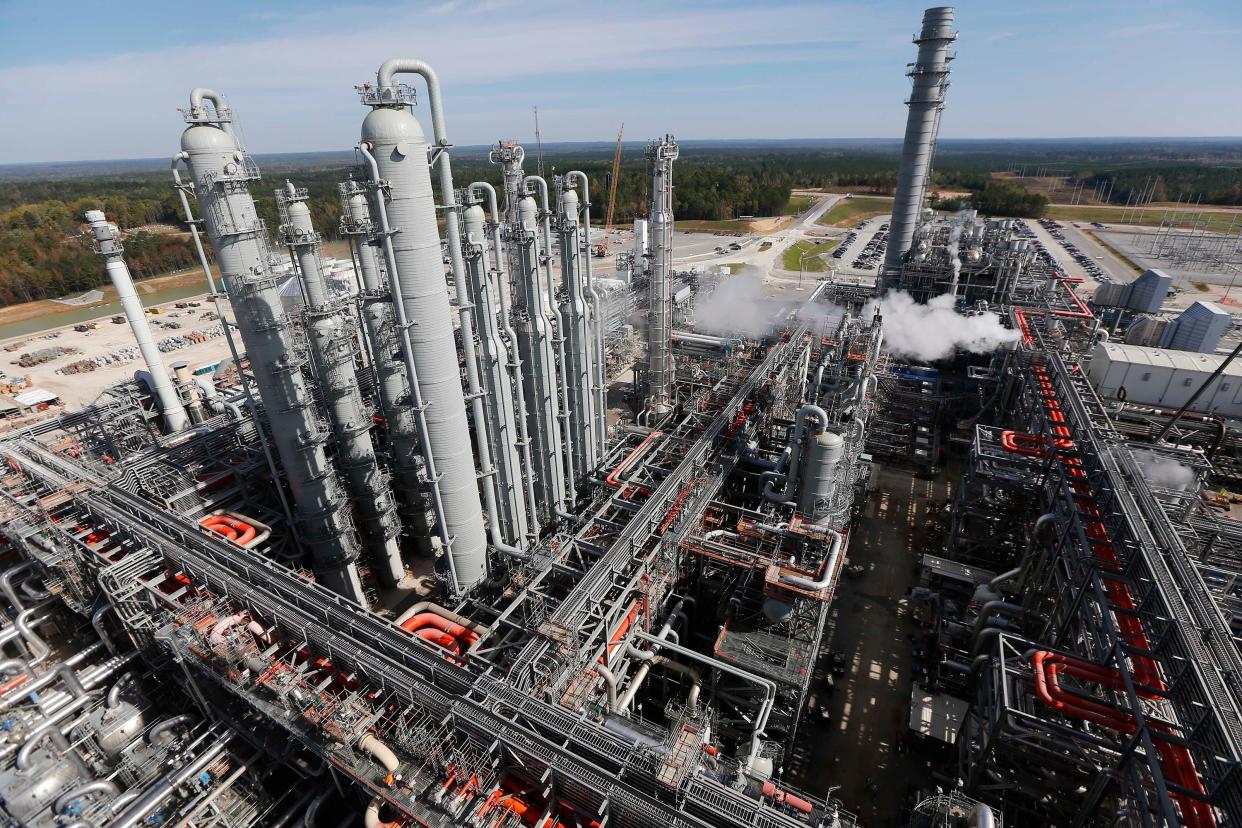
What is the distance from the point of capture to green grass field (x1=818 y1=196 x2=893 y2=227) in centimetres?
14488

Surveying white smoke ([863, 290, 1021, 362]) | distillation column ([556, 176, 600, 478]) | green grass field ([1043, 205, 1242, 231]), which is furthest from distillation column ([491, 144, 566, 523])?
green grass field ([1043, 205, 1242, 231])

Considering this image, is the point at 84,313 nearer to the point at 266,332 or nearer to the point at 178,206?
the point at 178,206

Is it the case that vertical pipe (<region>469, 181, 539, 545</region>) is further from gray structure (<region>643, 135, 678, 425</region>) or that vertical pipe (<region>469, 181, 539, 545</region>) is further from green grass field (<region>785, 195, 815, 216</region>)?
green grass field (<region>785, 195, 815, 216</region>)

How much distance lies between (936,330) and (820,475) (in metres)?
30.0

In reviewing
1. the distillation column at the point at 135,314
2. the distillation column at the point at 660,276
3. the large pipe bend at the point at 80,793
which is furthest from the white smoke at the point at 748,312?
the large pipe bend at the point at 80,793

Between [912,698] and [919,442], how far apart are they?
22321mm

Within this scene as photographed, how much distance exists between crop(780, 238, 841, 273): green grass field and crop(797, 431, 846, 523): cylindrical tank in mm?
78150

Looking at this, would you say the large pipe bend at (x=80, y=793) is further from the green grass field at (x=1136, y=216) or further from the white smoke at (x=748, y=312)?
the green grass field at (x=1136, y=216)

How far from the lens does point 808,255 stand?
105250 millimetres

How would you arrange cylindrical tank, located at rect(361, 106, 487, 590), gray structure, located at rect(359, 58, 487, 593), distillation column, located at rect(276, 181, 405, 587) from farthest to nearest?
distillation column, located at rect(276, 181, 405, 587)
cylindrical tank, located at rect(361, 106, 487, 590)
gray structure, located at rect(359, 58, 487, 593)

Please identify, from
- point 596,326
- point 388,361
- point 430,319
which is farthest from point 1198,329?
point 388,361

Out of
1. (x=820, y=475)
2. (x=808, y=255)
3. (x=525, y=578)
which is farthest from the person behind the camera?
(x=808, y=255)

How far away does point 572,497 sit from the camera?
1316 inches

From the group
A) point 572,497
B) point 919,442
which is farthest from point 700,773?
point 919,442
